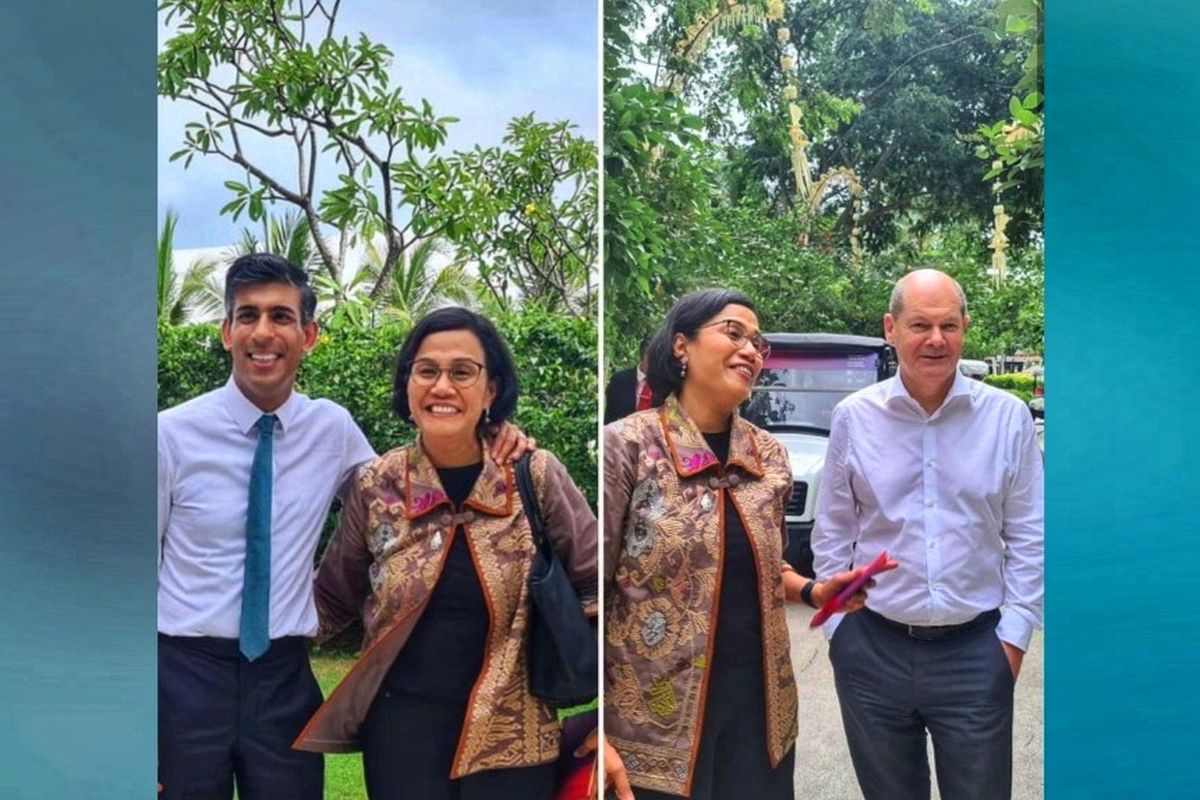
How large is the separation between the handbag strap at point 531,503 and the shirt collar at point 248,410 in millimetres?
669

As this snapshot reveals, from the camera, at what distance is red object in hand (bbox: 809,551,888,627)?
369cm

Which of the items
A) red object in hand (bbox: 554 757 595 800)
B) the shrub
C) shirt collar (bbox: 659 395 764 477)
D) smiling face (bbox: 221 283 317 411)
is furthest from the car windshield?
smiling face (bbox: 221 283 317 411)

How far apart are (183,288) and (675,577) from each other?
166 cm

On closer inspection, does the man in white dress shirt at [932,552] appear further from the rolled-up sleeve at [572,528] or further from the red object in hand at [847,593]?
the rolled-up sleeve at [572,528]

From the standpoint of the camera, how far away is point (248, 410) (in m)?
3.72

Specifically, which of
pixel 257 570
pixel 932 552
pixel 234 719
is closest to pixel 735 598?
pixel 932 552

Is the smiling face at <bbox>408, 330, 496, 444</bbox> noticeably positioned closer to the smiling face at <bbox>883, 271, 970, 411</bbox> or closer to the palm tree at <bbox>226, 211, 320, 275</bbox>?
the palm tree at <bbox>226, 211, 320, 275</bbox>

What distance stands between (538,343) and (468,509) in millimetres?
521

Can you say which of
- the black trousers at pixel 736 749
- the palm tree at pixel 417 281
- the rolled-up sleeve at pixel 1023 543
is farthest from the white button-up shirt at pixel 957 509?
the palm tree at pixel 417 281

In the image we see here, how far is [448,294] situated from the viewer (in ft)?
12.4

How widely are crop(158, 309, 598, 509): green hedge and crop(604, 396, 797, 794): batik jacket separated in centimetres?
12
